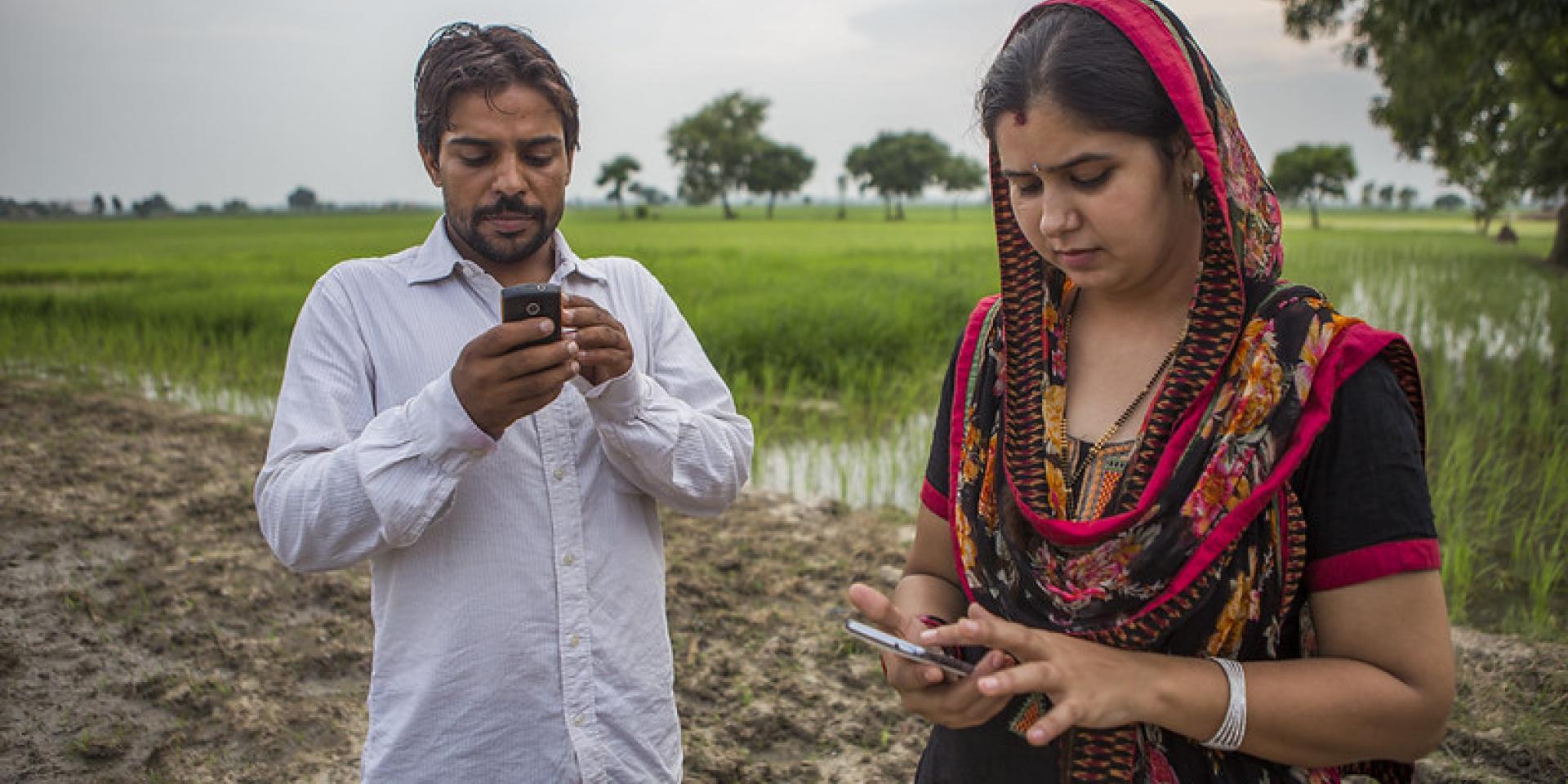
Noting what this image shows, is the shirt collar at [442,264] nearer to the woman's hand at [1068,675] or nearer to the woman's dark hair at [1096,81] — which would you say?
the woman's dark hair at [1096,81]

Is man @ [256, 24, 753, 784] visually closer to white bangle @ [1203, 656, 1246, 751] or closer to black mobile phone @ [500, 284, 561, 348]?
black mobile phone @ [500, 284, 561, 348]

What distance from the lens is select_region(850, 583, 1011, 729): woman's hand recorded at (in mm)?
1126

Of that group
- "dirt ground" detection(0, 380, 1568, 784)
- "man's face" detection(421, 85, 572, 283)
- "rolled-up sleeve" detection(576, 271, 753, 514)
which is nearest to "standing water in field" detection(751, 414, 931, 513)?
"dirt ground" detection(0, 380, 1568, 784)

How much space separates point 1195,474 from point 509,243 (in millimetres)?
1036

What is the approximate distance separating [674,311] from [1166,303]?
0.82 meters

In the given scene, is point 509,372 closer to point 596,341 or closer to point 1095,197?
point 596,341

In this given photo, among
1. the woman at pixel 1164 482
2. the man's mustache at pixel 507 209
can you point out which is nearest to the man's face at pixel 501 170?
the man's mustache at pixel 507 209

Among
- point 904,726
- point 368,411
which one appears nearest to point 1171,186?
point 368,411

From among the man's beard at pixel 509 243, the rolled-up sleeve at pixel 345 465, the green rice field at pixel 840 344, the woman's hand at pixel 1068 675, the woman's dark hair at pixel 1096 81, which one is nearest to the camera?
the woman's hand at pixel 1068 675

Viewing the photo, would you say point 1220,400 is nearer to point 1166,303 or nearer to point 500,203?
point 1166,303

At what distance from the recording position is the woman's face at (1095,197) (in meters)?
1.12

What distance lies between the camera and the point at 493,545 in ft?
4.86

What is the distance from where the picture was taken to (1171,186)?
116 centimetres

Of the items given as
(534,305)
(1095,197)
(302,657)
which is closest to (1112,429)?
(1095,197)
